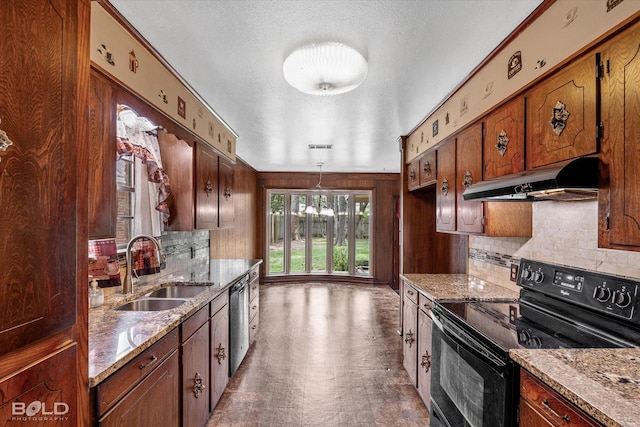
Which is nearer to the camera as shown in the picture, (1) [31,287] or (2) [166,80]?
(1) [31,287]

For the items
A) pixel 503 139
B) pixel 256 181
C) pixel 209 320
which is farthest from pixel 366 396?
pixel 256 181

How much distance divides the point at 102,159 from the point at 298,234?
5.92 meters

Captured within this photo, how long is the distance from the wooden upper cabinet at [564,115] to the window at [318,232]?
18.3ft

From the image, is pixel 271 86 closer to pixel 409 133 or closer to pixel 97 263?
pixel 97 263

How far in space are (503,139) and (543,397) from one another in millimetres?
1450

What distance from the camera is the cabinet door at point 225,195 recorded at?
344 cm

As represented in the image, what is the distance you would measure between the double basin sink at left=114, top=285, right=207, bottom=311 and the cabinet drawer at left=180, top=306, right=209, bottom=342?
0.14 metres

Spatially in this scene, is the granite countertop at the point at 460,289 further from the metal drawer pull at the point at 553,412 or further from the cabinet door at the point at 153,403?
the cabinet door at the point at 153,403

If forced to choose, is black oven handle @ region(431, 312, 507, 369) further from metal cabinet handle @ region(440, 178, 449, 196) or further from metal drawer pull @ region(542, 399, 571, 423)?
metal cabinet handle @ region(440, 178, 449, 196)

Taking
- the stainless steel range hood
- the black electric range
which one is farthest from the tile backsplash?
the stainless steel range hood

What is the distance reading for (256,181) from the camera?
7.12 meters

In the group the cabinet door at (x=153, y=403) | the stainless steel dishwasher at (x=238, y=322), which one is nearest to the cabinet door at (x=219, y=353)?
the stainless steel dishwasher at (x=238, y=322)

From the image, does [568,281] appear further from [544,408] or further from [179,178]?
[179,178]

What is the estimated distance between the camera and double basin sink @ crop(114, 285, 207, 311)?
2172 millimetres
